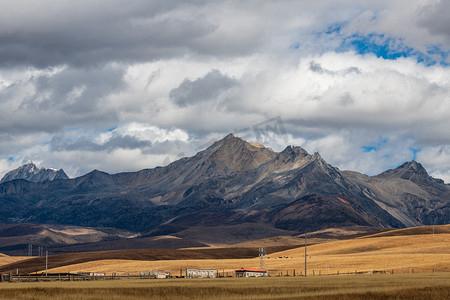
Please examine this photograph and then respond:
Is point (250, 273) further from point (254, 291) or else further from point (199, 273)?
point (254, 291)

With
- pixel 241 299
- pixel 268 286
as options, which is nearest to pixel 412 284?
pixel 268 286

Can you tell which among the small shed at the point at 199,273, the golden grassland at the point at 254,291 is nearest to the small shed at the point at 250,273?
the small shed at the point at 199,273

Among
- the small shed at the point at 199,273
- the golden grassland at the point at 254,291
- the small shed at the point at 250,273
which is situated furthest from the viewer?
the small shed at the point at 199,273

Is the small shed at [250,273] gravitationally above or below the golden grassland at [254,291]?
above

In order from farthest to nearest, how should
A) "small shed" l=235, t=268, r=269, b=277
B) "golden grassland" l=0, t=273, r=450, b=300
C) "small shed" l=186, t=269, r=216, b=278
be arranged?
"small shed" l=186, t=269, r=216, b=278, "small shed" l=235, t=268, r=269, b=277, "golden grassland" l=0, t=273, r=450, b=300

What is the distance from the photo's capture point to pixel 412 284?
299 ft

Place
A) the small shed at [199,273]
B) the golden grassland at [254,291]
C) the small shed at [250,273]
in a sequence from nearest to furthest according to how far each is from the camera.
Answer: the golden grassland at [254,291], the small shed at [250,273], the small shed at [199,273]

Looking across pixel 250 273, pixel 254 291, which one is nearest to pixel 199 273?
pixel 250 273

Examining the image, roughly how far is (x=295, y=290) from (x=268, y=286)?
6237mm

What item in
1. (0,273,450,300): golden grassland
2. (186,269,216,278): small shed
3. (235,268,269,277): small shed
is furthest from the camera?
(186,269,216,278): small shed

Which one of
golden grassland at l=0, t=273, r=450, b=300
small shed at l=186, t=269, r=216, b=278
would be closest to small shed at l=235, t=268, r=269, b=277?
small shed at l=186, t=269, r=216, b=278

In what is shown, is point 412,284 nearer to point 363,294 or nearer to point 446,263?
point 363,294

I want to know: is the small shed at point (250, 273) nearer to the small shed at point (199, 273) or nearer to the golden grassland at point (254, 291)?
the small shed at point (199, 273)

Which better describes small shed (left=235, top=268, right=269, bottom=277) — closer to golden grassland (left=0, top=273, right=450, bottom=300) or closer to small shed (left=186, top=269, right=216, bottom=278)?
small shed (left=186, top=269, right=216, bottom=278)
